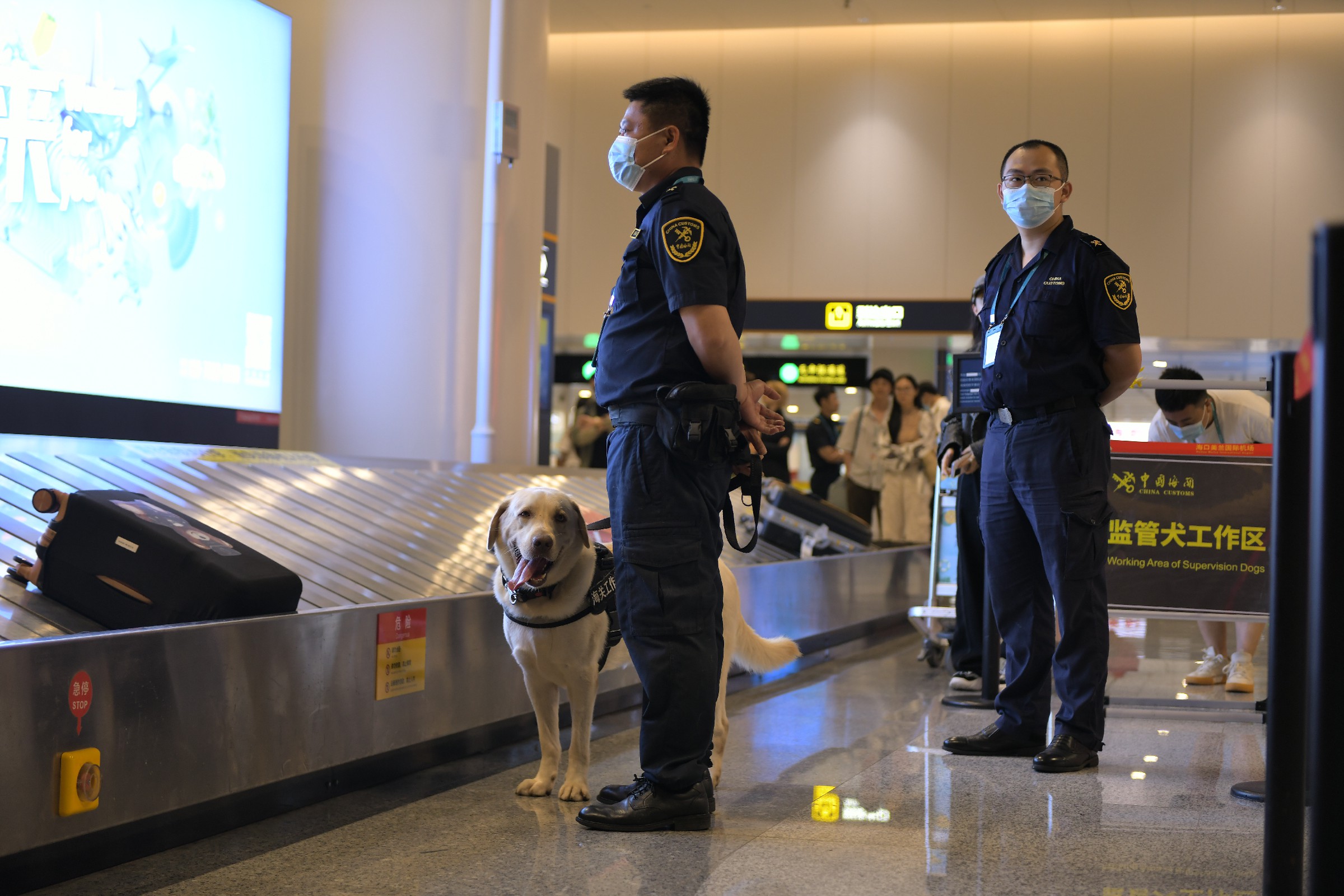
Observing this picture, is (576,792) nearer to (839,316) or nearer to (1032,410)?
(1032,410)

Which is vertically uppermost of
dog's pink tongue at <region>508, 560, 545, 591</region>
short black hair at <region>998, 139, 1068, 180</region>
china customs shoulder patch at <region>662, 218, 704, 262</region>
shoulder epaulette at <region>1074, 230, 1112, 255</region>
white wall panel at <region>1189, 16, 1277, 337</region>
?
white wall panel at <region>1189, 16, 1277, 337</region>

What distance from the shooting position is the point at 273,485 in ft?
14.2

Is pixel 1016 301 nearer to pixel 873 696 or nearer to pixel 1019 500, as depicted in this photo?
pixel 1019 500

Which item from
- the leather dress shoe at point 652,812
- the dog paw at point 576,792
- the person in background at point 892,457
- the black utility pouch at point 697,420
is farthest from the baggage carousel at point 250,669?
the person in background at point 892,457

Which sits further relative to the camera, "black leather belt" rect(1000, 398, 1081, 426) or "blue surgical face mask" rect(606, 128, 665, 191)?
"black leather belt" rect(1000, 398, 1081, 426)

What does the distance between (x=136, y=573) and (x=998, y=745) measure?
8.52 feet

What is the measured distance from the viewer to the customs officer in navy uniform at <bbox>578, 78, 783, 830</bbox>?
2.74m

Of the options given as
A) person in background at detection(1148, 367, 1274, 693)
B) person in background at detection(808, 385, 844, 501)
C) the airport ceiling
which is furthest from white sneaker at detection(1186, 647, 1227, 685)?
the airport ceiling

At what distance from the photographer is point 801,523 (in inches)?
288

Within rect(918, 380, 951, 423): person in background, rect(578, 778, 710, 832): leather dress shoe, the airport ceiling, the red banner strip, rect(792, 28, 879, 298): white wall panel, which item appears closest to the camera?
rect(578, 778, 710, 832): leather dress shoe

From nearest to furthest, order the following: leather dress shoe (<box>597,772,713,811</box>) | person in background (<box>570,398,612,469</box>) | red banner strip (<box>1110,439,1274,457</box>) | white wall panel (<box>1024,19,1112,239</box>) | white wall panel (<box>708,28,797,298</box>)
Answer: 1. leather dress shoe (<box>597,772,713,811</box>)
2. red banner strip (<box>1110,439,1274,457</box>)
3. person in background (<box>570,398,612,469</box>)
4. white wall panel (<box>1024,19,1112,239</box>)
5. white wall panel (<box>708,28,797,298</box>)

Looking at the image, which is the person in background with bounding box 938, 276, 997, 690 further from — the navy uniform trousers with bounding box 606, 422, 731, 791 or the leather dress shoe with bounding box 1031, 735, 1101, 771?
the navy uniform trousers with bounding box 606, 422, 731, 791

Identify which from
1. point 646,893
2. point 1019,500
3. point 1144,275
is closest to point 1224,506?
point 1019,500

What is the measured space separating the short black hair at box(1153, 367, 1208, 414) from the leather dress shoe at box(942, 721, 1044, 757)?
213cm
